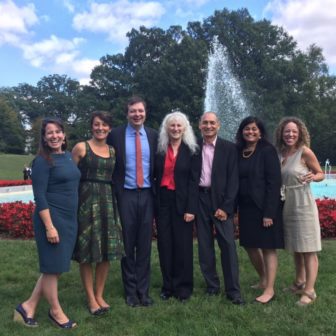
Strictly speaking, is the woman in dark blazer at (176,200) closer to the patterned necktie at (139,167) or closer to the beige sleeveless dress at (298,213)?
the patterned necktie at (139,167)

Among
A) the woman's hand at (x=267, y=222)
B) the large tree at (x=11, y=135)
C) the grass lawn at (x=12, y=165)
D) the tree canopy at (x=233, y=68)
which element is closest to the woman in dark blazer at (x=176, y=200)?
the woman's hand at (x=267, y=222)

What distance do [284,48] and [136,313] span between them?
39.7 metres

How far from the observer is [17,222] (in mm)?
7590

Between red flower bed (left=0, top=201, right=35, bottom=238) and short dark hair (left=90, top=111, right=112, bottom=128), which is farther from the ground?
short dark hair (left=90, top=111, right=112, bottom=128)

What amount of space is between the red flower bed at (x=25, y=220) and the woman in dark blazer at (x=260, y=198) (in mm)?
3021

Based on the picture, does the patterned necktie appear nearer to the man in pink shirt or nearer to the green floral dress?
the green floral dress

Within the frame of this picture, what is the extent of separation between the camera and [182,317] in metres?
4.05

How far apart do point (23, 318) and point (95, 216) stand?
106cm

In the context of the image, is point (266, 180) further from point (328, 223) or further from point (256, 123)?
point (328, 223)

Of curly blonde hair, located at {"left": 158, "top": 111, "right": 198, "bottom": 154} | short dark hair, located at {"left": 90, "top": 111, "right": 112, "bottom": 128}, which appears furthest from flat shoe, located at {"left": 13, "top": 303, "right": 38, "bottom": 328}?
curly blonde hair, located at {"left": 158, "top": 111, "right": 198, "bottom": 154}

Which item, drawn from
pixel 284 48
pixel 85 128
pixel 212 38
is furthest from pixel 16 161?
pixel 284 48

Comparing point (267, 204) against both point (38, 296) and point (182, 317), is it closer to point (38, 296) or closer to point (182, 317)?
point (182, 317)

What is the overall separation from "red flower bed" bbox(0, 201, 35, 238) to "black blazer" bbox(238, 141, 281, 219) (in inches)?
171

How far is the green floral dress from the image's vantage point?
4082mm
